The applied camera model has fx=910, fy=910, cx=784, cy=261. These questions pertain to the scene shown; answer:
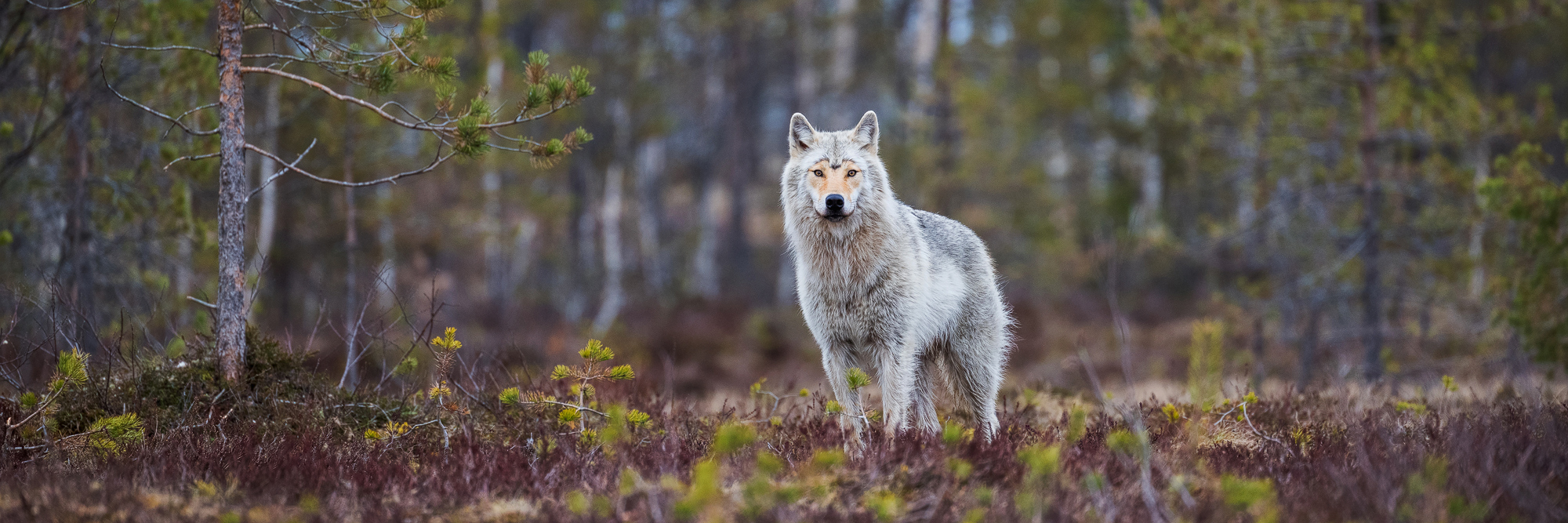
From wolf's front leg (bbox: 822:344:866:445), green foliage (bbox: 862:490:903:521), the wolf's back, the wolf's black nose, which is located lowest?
green foliage (bbox: 862:490:903:521)

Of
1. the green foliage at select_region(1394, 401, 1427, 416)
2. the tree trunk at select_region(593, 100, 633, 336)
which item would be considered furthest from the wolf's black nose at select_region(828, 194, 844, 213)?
the tree trunk at select_region(593, 100, 633, 336)

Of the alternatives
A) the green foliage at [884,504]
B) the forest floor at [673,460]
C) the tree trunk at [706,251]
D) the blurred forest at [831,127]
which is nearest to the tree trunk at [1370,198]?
the blurred forest at [831,127]

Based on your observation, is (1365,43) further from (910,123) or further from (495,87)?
(495,87)

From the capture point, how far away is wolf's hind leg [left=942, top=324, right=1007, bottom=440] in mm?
6105

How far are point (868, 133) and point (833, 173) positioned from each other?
1.98ft

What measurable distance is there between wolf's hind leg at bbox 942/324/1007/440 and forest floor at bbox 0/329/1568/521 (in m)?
0.22

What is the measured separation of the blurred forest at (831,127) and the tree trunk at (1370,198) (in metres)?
0.03

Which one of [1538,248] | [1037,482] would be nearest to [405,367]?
[1037,482]

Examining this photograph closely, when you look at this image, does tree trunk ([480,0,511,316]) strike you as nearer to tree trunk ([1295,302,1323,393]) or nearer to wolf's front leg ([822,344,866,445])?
wolf's front leg ([822,344,866,445])

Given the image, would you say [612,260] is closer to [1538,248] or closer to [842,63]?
[842,63]

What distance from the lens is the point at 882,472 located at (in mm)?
4129

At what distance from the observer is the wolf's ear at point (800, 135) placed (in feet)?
19.7

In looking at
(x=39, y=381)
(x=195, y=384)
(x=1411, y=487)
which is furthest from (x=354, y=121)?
(x=1411, y=487)

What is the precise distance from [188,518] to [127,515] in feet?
0.71
